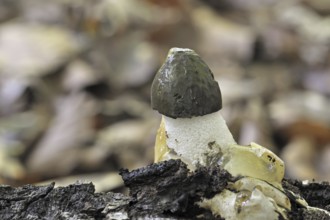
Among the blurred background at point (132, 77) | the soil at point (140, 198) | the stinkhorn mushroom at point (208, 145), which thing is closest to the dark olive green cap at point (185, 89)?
the stinkhorn mushroom at point (208, 145)

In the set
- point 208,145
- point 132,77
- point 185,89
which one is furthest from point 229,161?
point 132,77

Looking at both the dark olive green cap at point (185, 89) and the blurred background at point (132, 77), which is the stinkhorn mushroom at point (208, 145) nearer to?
the dark olive green cap at point (185, 89)

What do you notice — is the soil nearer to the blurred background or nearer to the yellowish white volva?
the yellowish white volva

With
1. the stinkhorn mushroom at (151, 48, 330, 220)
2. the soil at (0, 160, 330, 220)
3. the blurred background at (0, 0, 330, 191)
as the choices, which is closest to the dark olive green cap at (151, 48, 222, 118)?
the stinkhorn mushroom at (151, 48, 330, 220)

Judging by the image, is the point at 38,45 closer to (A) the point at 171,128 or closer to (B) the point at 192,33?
(B) the point at 192,33

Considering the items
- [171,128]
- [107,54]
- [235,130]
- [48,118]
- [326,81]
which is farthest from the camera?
[107,54]

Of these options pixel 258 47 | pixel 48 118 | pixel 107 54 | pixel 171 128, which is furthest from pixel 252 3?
pixel 171 128

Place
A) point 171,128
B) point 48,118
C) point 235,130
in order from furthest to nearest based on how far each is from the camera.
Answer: point 48,118
point 235,130
point 171,128
